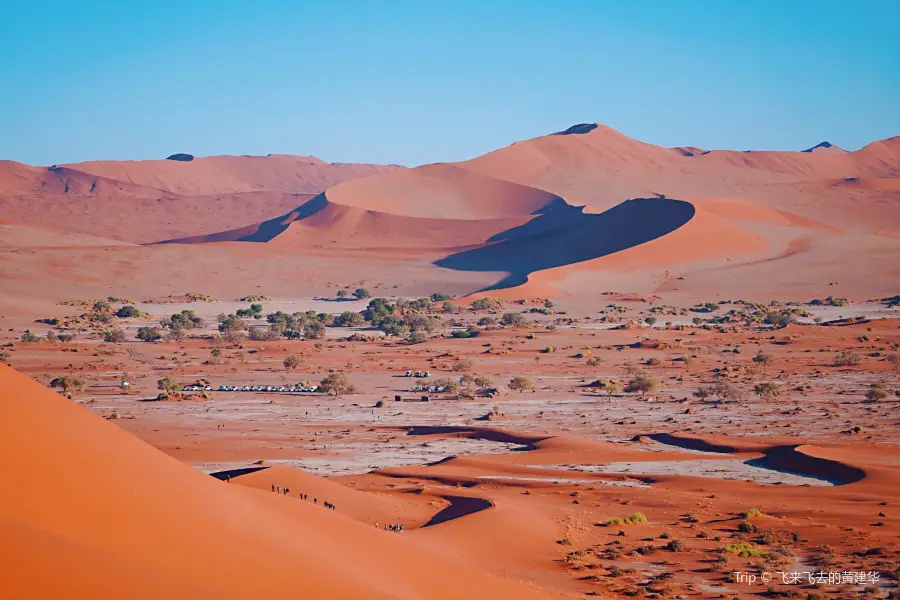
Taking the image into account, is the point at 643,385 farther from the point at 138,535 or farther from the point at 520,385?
the point at 138,535

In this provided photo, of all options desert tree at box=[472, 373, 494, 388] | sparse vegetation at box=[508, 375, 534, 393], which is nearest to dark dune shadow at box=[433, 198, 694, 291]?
desert tree at box=[472, 373, 494, 388]

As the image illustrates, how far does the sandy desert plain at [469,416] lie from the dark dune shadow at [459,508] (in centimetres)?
9

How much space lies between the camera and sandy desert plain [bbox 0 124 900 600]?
8.68 metres

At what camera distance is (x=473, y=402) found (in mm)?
32844

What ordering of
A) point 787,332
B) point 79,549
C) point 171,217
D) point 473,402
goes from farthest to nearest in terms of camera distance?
point 171,217 < point 787,332 < point 473,402 < point 79,549

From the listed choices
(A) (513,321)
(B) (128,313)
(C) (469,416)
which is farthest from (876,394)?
(B) (128,313)

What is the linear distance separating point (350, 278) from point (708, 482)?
7548 cm

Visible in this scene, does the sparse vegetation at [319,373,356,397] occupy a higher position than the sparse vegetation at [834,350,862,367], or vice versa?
the sparse vegetation at [834,350,862,367]

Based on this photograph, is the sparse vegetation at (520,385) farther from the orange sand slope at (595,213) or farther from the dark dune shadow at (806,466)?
the orange sand slope at (595,213)

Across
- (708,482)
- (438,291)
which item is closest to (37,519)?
(708,482)

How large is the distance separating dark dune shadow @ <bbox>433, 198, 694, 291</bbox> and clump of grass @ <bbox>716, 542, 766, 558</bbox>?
76.3 m

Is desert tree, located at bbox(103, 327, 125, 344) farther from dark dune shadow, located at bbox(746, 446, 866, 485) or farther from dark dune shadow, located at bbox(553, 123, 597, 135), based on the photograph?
dark dune shadow, located at bbox(553, 123, 597, 135)

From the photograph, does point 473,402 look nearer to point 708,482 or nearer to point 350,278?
point 708,482

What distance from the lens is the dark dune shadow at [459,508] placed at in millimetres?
16720
